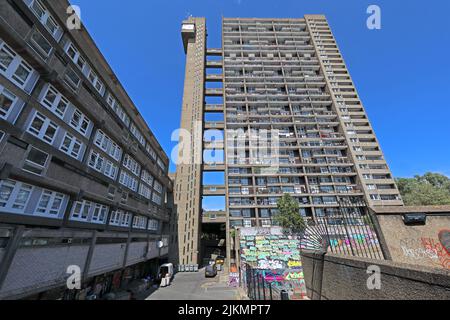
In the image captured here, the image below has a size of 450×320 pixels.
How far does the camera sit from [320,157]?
4769 centimetres

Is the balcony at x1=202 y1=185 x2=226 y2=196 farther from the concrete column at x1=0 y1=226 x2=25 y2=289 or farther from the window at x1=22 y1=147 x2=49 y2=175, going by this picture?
the concrete column at x1=0 y1=226 x2=25 y2=289

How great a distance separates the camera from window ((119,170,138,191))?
2238 centimetres

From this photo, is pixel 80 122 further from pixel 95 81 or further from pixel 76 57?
pixel 76 57

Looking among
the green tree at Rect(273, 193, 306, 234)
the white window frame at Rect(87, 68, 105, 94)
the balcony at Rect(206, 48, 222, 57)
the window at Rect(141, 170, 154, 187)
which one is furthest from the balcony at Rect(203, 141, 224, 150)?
the white window frame at Rect(87, 68, 105, 94)

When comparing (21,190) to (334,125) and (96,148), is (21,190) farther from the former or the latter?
(334,125)

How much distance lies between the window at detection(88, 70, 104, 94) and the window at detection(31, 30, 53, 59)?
16.0 feet

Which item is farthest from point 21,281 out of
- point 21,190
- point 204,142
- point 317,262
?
point 204,142

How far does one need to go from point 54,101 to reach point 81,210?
885 cm

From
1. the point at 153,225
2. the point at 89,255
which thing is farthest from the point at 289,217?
the point at 89,255

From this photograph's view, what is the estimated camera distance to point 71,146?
583 inches

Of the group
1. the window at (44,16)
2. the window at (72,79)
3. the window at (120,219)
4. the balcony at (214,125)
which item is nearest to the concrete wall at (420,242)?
the window at (72,79)

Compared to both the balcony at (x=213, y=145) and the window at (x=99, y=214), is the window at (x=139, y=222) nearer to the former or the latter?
the window at (x=99, y=214)

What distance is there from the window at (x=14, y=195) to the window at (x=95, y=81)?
11.2m
